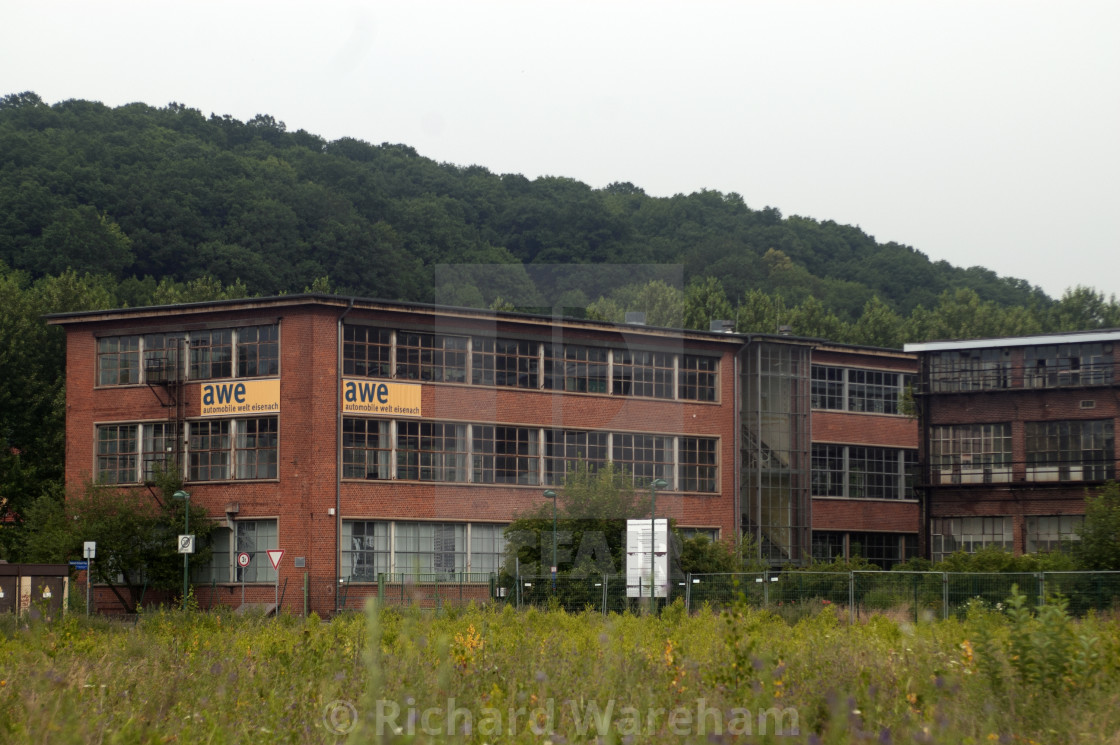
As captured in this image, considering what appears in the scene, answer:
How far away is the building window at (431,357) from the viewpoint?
4631 centimetres

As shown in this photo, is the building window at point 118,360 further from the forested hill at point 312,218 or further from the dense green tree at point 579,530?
the forested hill at point 312,218

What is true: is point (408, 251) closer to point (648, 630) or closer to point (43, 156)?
point (43, 156)

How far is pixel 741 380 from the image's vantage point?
54.0m

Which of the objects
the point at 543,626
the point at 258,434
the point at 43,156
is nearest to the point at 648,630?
the point at 543,626

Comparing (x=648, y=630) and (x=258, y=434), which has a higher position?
(x=258, y=434)

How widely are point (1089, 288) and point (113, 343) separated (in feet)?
201

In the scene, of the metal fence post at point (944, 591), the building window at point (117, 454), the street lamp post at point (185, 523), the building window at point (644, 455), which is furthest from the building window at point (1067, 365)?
the building window at point (117, 454)

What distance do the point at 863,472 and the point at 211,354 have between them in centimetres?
2893

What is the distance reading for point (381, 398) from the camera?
4569 cm

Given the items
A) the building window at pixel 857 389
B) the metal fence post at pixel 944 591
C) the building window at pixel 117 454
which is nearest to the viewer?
the metal fence post at pixel 944 591

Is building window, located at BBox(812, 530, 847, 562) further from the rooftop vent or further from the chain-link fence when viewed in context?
the chain-link fence

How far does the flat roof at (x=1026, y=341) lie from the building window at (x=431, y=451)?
2002 centimetres

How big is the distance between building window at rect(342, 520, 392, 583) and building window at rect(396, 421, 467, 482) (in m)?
2.23

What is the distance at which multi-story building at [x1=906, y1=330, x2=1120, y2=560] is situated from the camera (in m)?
50.2
